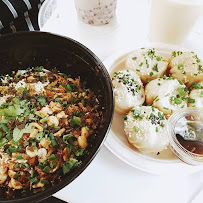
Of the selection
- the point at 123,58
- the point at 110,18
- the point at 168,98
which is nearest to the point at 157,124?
the point at 168,98

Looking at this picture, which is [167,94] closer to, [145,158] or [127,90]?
[127,90]

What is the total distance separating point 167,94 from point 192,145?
0.21 metres

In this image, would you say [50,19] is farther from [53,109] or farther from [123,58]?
[53,109]

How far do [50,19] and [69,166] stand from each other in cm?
88

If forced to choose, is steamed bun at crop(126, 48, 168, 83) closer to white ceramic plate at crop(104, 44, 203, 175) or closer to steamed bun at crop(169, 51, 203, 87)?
steamed bun at crop(169, 51, 203, 87)

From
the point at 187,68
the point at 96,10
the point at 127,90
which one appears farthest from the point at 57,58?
the point at 187,68

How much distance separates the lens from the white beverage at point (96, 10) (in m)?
1.22

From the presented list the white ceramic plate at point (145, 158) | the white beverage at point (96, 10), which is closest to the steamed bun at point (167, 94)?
the white ceramic plate at point (145, 158)

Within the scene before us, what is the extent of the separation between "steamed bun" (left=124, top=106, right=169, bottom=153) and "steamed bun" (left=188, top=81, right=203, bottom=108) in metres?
0.14

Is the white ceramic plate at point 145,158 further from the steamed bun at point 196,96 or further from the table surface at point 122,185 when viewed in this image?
the steamed bun at point 196,96

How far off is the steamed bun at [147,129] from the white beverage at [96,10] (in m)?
A: 0.58

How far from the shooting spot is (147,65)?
41.6 inches

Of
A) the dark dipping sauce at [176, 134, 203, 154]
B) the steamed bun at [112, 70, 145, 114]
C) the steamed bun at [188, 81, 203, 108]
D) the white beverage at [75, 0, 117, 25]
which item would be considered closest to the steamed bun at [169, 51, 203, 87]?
the steamed bun at [188, 81, 203, 108]

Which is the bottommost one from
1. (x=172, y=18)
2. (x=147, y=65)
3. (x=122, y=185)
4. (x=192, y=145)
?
(x=122, y=185)
